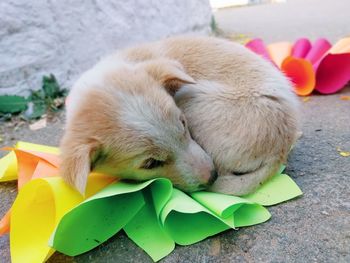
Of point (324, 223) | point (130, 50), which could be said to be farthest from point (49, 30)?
point (324, 223)

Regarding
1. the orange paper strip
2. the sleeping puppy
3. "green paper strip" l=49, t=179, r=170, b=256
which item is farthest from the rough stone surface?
"green paper strip" l=49, t=179, r=170, b=256

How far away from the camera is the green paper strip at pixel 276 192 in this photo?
2.04 meters

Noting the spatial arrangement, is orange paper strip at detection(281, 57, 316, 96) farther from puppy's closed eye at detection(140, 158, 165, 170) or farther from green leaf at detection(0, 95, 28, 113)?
green leaf at detection(0, 95, 28, 113)

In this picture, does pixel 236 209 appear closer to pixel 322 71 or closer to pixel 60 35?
pixel 322 71

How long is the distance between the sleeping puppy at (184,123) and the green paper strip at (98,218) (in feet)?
0.39

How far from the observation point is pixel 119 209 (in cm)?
200

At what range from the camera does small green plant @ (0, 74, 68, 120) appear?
411 cm

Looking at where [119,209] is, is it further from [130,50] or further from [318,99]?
[318,99]

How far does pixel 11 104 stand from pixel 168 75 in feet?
8.43

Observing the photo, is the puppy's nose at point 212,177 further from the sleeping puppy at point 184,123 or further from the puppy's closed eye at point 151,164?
the puppy's closed eye at point 151,164

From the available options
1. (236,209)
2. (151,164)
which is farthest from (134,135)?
(236,209)

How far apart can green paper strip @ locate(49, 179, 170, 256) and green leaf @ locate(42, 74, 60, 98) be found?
8.67ft

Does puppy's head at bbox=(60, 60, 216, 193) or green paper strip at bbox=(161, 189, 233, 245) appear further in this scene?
puppy's head at bbox=(60, 60, 216, 193)

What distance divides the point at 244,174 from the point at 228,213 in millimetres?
399
